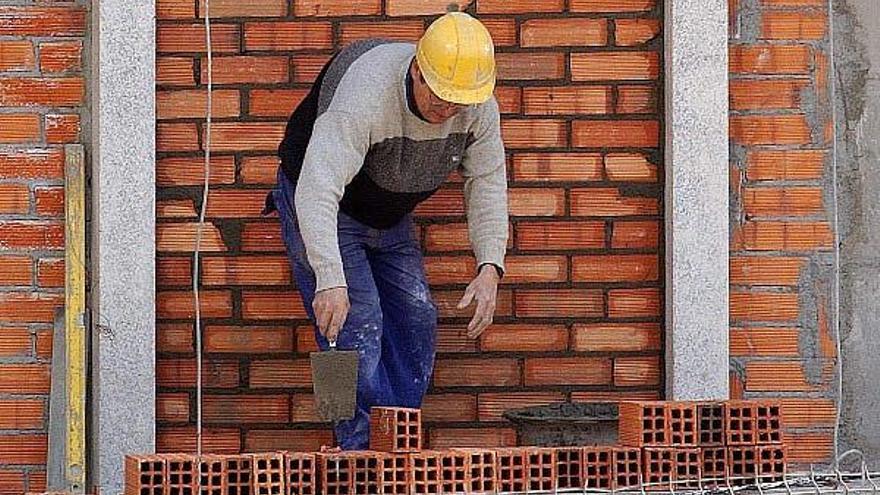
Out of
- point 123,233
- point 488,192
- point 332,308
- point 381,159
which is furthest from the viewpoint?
point 123,233

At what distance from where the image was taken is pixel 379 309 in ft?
18.1

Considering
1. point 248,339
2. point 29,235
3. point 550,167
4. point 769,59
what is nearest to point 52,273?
point 29,235

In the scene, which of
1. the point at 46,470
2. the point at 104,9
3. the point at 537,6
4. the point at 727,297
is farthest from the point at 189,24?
the point at 727,297

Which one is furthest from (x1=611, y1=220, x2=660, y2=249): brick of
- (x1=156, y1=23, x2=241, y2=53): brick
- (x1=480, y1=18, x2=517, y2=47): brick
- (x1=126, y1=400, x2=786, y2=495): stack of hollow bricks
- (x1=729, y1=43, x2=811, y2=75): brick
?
(x1=126, y1=400, x2=786, y2=495): stack of hollow bricks

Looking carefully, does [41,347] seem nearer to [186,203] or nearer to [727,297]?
[186,203]

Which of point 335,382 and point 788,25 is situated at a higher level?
point 788,25

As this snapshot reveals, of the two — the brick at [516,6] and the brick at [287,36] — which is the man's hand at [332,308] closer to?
the brick at [287,36]

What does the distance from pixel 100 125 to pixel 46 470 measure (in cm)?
119

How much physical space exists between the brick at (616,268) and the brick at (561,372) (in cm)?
29

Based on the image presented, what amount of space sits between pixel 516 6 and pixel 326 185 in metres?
1.45

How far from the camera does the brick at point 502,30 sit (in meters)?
6.18

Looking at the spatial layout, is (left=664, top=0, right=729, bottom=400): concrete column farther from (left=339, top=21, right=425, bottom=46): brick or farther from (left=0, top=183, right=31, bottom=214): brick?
(left=0, top=183, right=31, bottom=214): brick

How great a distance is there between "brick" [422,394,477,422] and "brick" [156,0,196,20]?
1560 mm

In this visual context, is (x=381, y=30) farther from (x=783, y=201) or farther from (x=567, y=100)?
(x=783, y=201)
